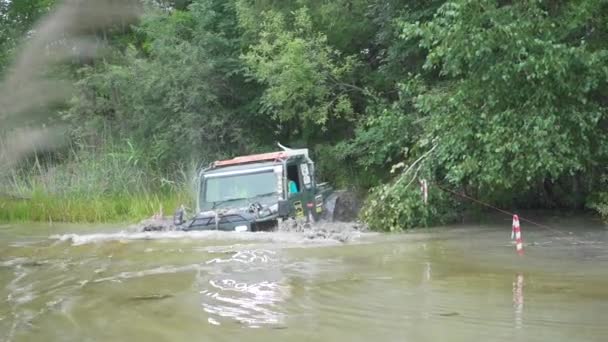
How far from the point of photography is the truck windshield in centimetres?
1468

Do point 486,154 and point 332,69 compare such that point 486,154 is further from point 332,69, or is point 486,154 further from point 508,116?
point 332,69

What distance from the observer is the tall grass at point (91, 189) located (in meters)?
20.4

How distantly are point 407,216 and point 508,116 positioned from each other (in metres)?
2.95

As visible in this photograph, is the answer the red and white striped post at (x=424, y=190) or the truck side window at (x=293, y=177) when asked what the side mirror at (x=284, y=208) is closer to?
the truck side window at (x=293, y=177)

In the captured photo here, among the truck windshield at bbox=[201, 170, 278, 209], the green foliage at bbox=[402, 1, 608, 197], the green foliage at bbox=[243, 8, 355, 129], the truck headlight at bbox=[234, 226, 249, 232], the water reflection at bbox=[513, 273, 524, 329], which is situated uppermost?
the green foliage at bbox=[243, 8, 355, 129]

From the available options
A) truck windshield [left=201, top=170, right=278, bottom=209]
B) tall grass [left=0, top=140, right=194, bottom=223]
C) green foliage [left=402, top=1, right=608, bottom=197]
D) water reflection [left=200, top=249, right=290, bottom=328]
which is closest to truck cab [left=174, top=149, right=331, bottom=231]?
truck windshield [left=201, top=170, right=278, bottom=209]

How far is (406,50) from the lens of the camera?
62.2 ft

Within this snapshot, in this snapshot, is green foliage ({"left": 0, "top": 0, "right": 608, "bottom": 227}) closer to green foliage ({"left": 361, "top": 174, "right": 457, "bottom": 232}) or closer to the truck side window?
green foliage ({"left": 361, "top": 174, "right": 457, "bottom": 232})

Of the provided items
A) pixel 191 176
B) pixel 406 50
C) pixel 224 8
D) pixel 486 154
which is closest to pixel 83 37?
pixel 224 8

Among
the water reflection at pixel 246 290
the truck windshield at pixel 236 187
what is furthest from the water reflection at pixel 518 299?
the truck windshield at pixel 236 187

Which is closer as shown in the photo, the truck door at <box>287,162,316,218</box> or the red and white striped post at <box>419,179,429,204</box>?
the truck door at <box>287,162,316,218</box>

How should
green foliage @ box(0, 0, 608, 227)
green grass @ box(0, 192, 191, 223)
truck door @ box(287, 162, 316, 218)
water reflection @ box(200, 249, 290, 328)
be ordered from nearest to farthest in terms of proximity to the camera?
water reflection @ box(200, 249, 290, 328) < green foliage @ box(0, 0, 608, 227) < truck door @ box(287, 162, 316, 218) < green grass @ box(0, 192, 191, 223)

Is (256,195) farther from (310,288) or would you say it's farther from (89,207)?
(89,207)

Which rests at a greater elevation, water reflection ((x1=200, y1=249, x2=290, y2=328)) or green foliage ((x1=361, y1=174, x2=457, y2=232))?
green foliage ((x1=361, y1=174, x2=457, y2=232))
